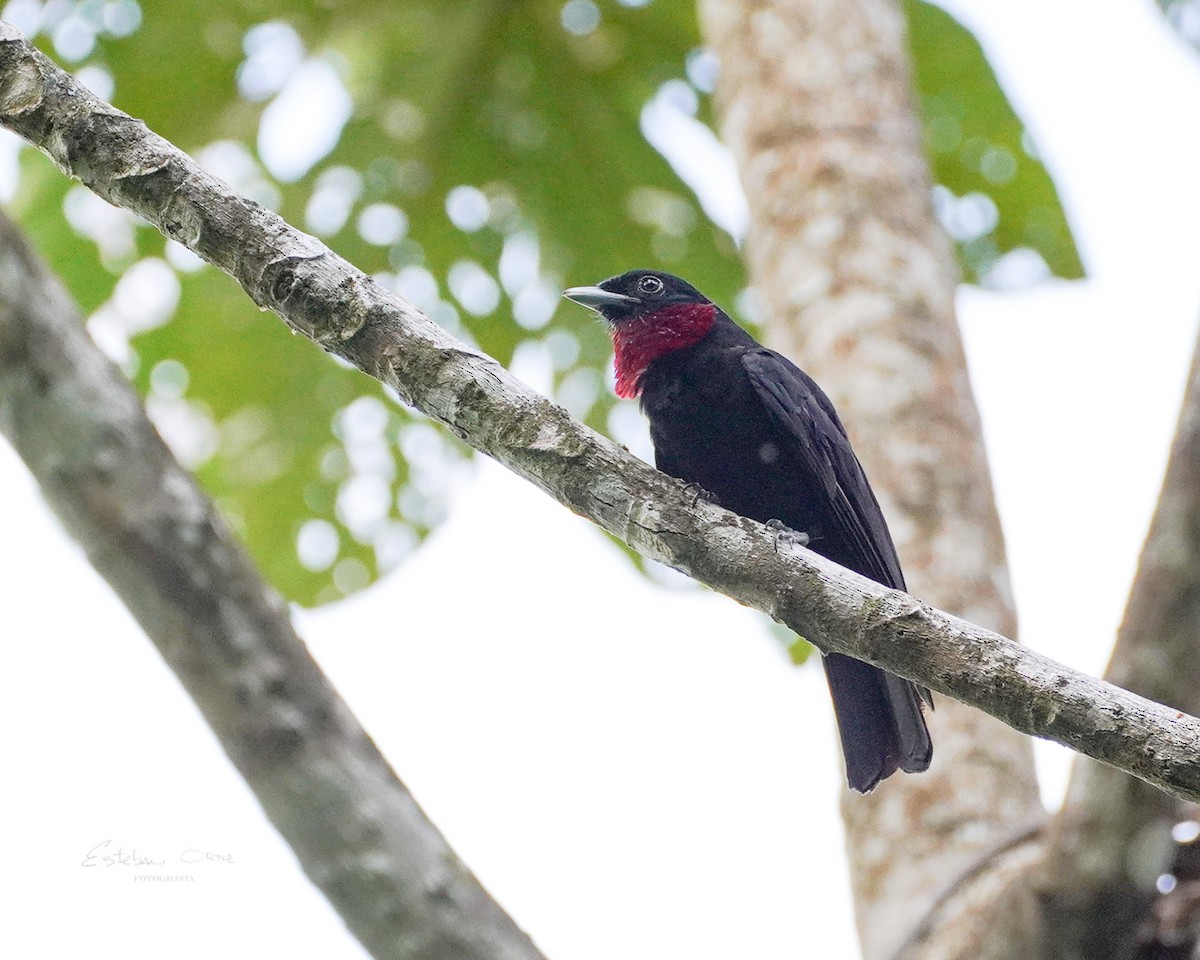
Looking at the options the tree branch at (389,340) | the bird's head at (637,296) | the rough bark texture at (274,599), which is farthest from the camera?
the bird's head at (637,296)

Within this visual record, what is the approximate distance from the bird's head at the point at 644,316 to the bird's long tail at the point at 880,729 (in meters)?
1.06

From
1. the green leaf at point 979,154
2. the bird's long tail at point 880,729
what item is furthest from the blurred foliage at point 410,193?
the bird's long tail at point 880,729

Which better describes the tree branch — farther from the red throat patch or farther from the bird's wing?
the red throat patch

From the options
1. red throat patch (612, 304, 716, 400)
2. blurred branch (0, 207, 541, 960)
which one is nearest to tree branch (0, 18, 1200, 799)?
blurred branch (0, 207, 541, 960)

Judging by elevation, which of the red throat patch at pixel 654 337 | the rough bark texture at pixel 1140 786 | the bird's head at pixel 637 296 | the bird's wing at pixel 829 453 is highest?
the bird's head at pixel 637 296

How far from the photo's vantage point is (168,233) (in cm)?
219

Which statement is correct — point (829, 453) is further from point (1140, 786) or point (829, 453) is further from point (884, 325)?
point (1140, 786)

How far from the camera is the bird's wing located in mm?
3217

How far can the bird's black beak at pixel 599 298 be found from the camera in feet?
12.9

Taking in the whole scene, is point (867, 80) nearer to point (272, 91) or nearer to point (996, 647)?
point (272, 91)

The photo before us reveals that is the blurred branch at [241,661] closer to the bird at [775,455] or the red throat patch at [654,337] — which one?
the bird at [775,455]

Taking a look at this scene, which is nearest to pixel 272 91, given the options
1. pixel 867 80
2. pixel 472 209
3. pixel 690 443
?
pixel 472 209

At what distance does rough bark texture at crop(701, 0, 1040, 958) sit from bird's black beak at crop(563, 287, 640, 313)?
646 millimetres

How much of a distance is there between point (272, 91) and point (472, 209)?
1.03 meters
